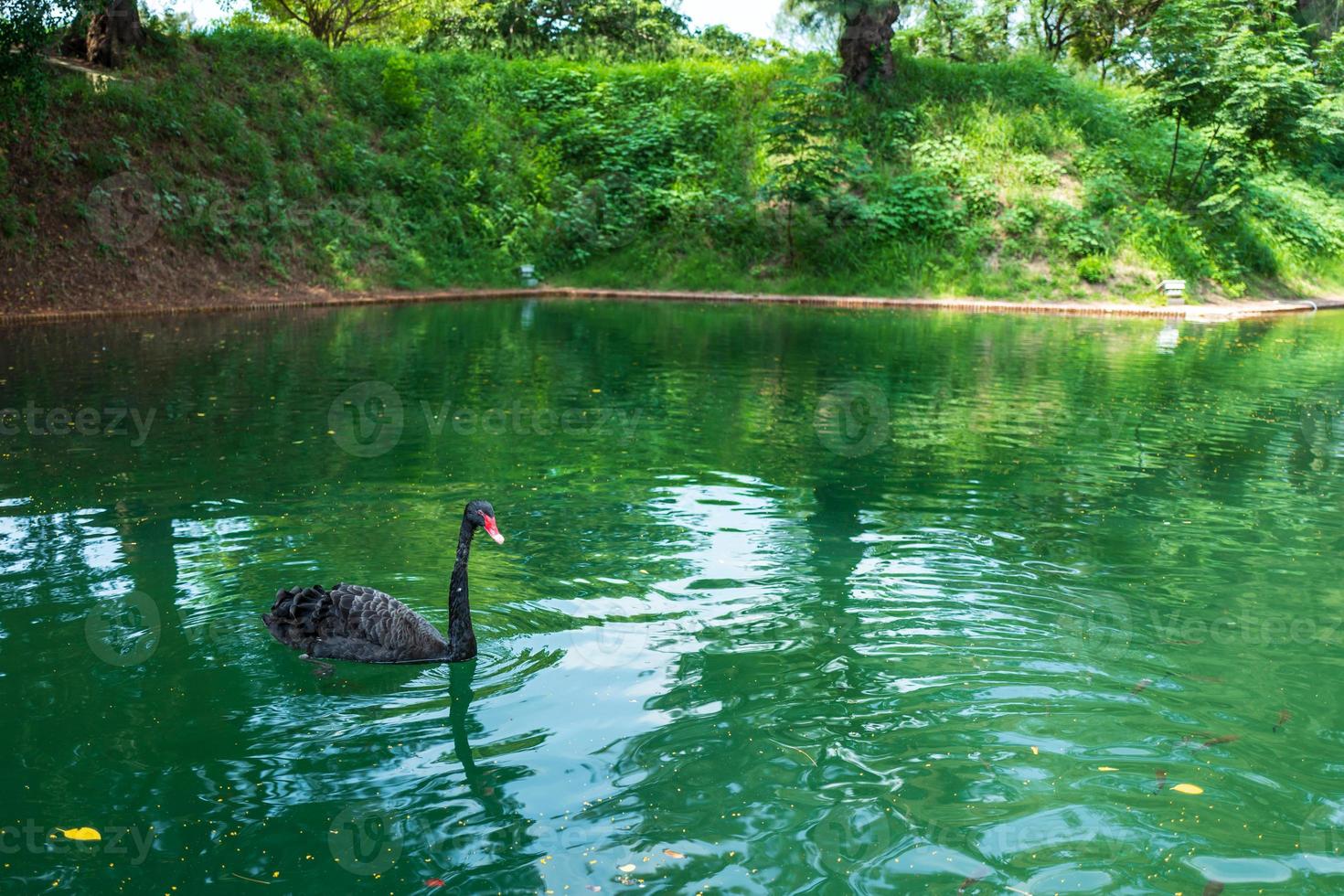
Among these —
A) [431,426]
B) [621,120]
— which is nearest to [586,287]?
[621,120]

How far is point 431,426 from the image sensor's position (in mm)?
11922

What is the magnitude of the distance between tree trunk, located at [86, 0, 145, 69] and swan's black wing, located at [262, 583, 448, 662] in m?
24.0

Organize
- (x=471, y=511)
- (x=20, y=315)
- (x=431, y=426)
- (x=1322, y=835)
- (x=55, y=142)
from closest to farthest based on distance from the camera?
(x=1322, y=835) < (x=471, y=511) < (x=431, y=426) < (x=20, y=315) < (x=55, y=142)

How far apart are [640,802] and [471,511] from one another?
1885 mm

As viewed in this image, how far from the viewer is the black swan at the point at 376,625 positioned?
5.82 meters

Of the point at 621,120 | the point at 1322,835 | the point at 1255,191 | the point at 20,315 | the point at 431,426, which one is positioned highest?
the point at 621,120

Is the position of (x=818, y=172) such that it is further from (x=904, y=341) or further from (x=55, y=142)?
(x=55, y=142)

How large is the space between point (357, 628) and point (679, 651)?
1.72 m

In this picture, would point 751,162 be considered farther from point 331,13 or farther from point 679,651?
point 679,651

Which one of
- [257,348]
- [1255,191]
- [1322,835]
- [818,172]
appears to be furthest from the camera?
[1255,191]
